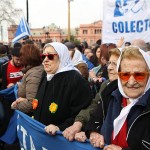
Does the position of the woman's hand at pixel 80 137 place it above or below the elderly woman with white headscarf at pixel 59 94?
below

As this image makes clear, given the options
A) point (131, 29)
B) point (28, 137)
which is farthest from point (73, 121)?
→ point (131, 29)

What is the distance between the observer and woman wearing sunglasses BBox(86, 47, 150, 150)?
7.80ft

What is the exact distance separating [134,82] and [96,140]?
565 millimetres

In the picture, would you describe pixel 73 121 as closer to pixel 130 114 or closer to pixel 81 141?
pixel 81 141

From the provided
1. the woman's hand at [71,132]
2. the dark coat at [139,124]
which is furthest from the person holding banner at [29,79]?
the dark coat at [139,124]

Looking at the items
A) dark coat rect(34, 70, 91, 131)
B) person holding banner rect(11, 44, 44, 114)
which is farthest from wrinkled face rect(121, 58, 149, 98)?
person holding banner rect(11, 44, 44, 114)

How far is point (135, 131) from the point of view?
7.84 feet

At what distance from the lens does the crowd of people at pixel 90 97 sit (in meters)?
2.53

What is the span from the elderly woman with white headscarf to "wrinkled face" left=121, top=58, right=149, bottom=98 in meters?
1.08

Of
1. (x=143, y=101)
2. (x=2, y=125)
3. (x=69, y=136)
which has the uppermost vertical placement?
(x=143, y=101)

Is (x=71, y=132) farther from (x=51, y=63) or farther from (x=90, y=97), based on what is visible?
(x=51, y=63)

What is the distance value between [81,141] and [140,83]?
744mm

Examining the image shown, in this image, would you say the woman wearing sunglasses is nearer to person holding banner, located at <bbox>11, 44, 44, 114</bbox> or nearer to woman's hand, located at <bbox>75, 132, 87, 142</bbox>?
woman's hand, located at <bbox>75, 132, 87, 142</bbox>

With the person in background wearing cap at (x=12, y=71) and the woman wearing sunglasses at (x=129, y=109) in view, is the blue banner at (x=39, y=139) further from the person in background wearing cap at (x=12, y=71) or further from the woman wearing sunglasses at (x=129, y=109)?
the person in background wearing cap at (x=12, y=71)
